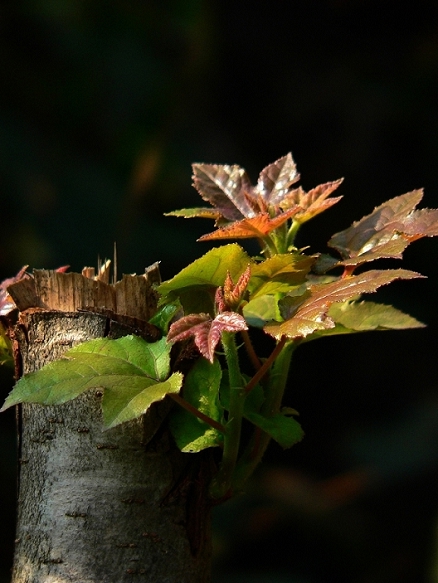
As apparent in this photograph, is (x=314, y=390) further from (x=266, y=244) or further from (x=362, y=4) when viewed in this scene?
(x=266, y=244)

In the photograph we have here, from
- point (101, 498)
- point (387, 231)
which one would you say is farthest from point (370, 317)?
point (101, 498)

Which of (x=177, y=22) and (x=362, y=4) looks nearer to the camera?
(x=177, y=22)

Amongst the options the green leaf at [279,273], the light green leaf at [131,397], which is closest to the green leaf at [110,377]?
the light green leaf at [131,397]

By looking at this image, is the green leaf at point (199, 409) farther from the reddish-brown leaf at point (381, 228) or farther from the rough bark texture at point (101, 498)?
the reddish-brown leaf at point (381, 228)

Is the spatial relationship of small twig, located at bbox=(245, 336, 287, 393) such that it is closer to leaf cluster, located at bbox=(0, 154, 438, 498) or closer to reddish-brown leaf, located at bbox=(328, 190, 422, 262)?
leaf cluster, located at bbox=(0, 154, 438, 498)

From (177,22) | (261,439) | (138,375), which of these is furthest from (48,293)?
(177,22)

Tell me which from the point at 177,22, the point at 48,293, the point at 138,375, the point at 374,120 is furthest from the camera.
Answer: the point at 374,120
